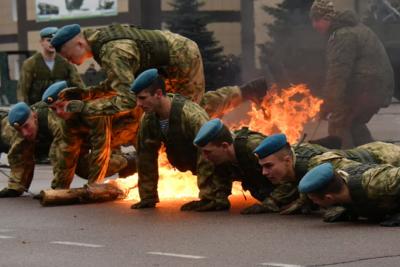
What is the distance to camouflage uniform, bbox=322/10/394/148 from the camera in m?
14.9

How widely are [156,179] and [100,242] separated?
6.24 ft

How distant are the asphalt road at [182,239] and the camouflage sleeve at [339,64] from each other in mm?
4673

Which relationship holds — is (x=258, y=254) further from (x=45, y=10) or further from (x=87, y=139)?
(x=45, y=10)

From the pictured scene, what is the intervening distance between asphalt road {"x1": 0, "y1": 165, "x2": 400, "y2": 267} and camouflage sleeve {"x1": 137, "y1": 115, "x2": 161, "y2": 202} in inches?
6.7

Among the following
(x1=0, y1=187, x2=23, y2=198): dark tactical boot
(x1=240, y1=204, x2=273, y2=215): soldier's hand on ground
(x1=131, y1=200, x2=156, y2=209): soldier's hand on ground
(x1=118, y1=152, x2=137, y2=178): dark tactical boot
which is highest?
(x1=240, y1=204, x2=273, y2=215): soldier's hand on ground

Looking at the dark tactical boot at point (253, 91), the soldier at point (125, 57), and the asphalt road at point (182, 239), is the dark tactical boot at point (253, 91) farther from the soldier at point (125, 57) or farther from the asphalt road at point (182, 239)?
the asphalt road at point (182, 239)

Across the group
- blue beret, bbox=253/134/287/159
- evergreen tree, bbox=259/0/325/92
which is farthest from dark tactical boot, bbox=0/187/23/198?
evergreen tree, bbox=259/0/325/92

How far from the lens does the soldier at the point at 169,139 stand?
10.0m

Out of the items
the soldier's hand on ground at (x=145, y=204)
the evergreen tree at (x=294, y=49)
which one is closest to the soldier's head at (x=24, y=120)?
the soldier's hand on ground at (x=145, y=204)

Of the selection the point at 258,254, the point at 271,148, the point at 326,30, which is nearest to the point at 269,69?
the point at 326,30

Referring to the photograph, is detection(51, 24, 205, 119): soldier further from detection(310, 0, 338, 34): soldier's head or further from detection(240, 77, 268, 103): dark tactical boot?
detection(310, 0, 338, 34): soldier's head

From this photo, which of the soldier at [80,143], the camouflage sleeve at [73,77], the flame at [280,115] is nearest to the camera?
the soldier at [80,143]

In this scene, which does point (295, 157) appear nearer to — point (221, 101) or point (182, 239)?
point (182, 239)

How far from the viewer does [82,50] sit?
422 inches
